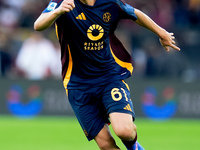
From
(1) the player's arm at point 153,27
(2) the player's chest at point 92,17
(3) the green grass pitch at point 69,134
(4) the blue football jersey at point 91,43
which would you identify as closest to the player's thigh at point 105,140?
(4) the blue football jersey at point 91,43

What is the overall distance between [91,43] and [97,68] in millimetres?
314

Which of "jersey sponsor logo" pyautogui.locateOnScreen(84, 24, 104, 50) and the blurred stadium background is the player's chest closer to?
"jersey sponsor logo" pyautogui.locateOnScreen(84, 24, 104, 50)

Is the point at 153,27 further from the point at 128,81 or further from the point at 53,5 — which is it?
the point at 128,81

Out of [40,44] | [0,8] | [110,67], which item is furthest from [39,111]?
[110,67]

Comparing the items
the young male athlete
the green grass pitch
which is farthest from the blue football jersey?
the green grass pitch

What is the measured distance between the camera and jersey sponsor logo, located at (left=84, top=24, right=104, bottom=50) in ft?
21.5

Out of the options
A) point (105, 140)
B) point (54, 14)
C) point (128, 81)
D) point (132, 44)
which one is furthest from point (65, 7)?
point (132, 44)

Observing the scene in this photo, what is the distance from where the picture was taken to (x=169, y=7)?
56.9 ft

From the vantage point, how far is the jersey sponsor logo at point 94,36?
6539 mm

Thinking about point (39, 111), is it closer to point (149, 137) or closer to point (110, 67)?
point (149, 137)

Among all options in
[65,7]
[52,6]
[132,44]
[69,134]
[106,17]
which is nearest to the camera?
[65,7]

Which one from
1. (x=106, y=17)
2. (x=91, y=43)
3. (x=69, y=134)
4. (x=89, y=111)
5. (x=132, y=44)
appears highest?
(x=106, y=17)

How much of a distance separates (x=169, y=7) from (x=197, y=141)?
7136 mm

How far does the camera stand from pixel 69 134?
12102 mm
